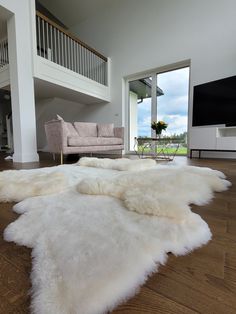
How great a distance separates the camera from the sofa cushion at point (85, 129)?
396cm

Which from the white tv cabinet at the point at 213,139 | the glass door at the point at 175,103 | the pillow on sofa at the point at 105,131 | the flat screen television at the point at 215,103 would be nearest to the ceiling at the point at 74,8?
the glass door at the point at 175,103

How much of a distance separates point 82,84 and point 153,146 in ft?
7.61

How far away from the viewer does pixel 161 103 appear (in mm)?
4703

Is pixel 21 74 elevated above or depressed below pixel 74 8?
below

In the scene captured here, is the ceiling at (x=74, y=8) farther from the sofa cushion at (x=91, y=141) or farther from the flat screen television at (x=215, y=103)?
the sofa cushion at (x=91, y=141)

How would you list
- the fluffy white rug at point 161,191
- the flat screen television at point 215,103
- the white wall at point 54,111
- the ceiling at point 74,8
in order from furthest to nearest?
the white wall at point 54,111 → the ceiling at point 74,8 → the flat screen television at point 215,103 → the fluffy white rug at point 161,191

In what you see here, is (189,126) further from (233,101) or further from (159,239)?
(159,239)

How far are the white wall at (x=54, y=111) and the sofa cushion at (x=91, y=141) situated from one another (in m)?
2.49

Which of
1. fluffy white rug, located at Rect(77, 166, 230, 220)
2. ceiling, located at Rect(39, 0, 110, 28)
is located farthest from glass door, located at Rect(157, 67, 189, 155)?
fluffy white rug, located at Rect(77, 166, 230, 220)

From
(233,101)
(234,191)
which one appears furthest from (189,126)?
(234,191)

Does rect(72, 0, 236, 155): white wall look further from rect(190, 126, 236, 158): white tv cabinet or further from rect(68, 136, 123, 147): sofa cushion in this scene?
rect(68, 136, 123, 147): sofa cushion

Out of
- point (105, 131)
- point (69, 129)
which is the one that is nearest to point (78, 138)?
point (69, 129)

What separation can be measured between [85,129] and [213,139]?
2607 mm

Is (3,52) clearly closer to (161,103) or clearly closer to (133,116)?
(133,116)
